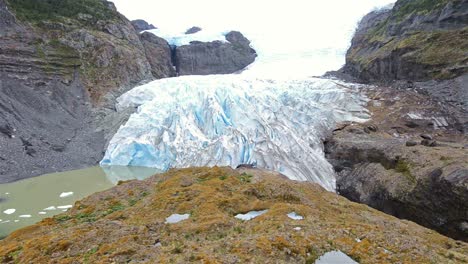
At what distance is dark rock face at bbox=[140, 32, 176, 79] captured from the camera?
59.3m

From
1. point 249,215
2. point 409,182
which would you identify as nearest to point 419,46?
point 409,182

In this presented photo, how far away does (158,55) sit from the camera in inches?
2505

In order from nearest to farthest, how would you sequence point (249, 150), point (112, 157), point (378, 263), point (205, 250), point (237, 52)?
point (378, 263) < point (205, 250) < point (249, 150) < point (112, 157) < point (237, 52)

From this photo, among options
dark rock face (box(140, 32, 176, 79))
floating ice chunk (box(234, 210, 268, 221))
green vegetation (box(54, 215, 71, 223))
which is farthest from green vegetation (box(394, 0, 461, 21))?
green vegetation (box(54, 215, 71, 223))

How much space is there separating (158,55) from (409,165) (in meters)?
52.6

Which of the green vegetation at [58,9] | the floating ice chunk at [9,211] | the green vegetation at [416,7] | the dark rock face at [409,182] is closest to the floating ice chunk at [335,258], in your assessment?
the dark rock face at [409,182]

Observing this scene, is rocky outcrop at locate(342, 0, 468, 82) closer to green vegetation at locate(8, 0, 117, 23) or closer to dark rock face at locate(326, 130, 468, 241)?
dark rock face at locate(326, 130, 468, 241)

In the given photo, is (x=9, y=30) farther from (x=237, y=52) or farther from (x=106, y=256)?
(x=237, y=52)

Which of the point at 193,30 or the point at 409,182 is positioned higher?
the point at 193,30

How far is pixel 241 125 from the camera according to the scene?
2808 cm

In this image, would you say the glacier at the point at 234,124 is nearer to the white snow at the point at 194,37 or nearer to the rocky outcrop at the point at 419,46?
the rocky outcrop at the point at 419,46

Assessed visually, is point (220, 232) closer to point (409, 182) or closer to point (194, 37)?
point (409, 182)

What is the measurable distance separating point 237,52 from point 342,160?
186ft

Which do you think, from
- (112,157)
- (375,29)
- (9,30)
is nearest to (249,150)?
(112,157)
